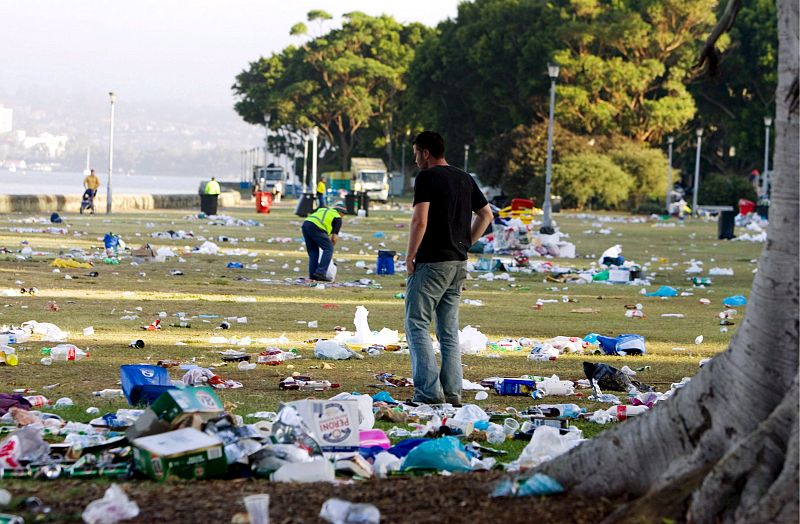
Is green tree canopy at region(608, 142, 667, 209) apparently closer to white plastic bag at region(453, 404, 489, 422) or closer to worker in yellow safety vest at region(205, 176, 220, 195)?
worker in yellow safety vest at region(205, 176, 220, 195)

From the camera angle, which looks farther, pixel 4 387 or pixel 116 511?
pixel 4 387

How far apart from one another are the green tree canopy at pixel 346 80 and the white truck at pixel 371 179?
63.0ft

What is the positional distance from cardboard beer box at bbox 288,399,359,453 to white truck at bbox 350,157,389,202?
241ft

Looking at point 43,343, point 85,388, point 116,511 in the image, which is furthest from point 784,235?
point 43,343

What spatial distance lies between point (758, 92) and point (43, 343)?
74241 mm

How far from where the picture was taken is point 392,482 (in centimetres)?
571

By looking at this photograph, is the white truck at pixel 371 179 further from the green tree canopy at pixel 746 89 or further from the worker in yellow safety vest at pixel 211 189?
the worker in yellow safety vest at pixel 211 189

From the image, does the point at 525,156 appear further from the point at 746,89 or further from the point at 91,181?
the point at 91,181

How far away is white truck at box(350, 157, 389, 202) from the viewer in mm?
82081

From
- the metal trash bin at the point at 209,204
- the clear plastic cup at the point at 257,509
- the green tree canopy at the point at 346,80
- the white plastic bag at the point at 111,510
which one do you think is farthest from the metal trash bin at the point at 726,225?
the green tree canopy at the point at 346,80

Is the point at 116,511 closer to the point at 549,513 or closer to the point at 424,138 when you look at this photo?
the point at 549,513

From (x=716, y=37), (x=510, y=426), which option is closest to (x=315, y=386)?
(x=510, y=426)

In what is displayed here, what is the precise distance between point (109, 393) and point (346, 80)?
100159 mm

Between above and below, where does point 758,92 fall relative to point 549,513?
above
